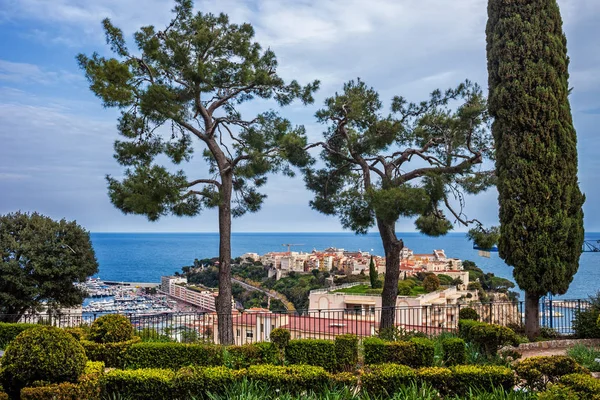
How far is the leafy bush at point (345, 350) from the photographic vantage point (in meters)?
7.90

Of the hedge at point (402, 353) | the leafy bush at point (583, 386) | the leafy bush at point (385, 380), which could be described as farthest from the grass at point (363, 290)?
the leafy bush at point (583, 386)

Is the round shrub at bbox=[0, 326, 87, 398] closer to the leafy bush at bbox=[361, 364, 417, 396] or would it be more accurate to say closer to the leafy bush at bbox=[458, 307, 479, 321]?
the leafy bush at bbox=[361, 364, 417, 396]

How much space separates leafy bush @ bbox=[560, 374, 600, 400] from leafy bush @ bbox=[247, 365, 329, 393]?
2898 mm

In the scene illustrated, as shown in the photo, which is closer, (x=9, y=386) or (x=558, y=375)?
(x=9, y=386)

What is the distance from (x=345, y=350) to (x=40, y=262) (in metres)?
11.0

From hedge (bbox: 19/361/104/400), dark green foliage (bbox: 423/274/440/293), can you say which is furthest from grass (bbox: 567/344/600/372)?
dark green foliage (bbox: 423/274/440/293)

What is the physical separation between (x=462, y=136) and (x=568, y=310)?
17.4ft

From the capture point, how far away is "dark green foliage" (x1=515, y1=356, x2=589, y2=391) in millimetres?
6176

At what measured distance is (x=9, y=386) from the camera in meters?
5.65

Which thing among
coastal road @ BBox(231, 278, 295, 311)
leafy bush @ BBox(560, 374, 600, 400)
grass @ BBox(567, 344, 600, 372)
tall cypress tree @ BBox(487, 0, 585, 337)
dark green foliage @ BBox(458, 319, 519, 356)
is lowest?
coastal road @ BBox(231, 278, 295, 311)

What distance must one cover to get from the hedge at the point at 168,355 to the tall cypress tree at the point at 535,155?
25.1ft

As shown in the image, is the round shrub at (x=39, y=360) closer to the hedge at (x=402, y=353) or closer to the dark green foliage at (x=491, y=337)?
the hedge at (x=402, y=353)

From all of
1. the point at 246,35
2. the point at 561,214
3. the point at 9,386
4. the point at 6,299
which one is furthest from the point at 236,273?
the point at 9,386

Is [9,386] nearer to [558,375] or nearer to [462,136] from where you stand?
[558,375]
